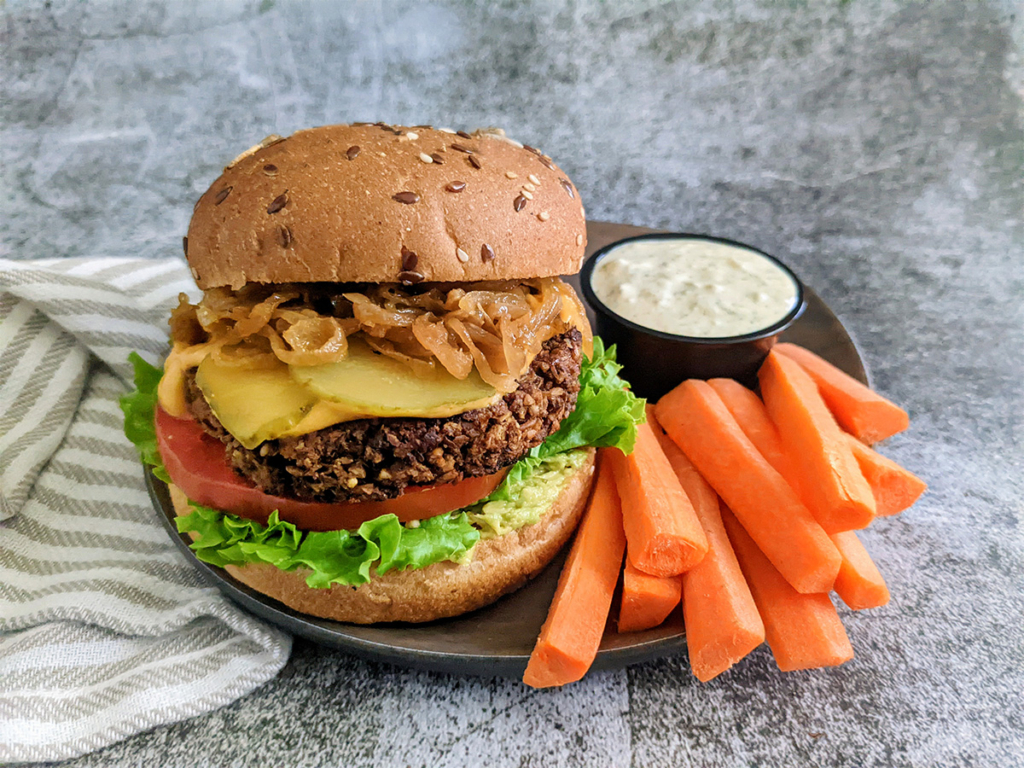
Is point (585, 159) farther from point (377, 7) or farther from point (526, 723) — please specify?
point (526, 723)

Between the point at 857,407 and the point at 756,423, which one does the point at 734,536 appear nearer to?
the point at 756,423

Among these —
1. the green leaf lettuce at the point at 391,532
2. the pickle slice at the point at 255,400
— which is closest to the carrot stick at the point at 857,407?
the green leaf lettuce at the point at 391,532

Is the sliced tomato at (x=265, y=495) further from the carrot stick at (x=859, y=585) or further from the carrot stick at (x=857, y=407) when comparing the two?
the carrot stick at (x=857, y=407)

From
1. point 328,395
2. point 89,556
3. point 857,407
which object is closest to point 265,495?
point 328,395

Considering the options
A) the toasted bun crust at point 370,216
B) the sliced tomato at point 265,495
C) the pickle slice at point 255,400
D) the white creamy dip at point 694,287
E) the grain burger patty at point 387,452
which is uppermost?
the toasted bun crust at point 370,216

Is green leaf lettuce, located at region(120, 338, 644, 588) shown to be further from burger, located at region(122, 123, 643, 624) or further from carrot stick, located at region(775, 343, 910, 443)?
carrot stick, located at region(775, 343, 910, 443)

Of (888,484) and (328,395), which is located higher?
(328,395)

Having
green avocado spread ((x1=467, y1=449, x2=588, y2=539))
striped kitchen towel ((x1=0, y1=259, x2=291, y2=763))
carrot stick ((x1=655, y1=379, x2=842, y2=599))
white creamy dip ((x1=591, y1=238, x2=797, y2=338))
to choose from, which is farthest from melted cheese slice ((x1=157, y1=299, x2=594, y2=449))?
white creamy dip ((x1=591, y1=238, x2=797, y2=338))
